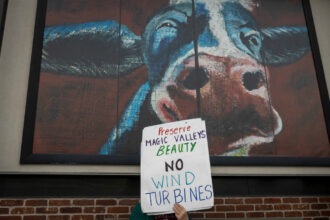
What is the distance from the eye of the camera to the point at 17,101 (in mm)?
3127

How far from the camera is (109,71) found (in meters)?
3.41

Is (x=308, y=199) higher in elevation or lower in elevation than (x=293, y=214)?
higher

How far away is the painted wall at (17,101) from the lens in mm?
2965

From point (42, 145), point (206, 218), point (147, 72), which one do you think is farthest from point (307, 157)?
point (42, 145)

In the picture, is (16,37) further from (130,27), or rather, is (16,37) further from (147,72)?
(147,72)

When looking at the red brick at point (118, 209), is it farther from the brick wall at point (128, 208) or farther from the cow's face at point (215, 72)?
the cow's face at point (215, 72)

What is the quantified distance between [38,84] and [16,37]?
629 millimetres

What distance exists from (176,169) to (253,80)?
1.90m

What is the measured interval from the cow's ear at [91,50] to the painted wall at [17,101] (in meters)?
0.23

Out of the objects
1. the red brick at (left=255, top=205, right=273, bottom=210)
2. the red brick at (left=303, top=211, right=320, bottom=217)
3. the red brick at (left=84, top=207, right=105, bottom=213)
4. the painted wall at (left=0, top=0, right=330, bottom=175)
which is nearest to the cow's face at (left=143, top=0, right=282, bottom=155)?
the painted wall at (left=0, top=0, right=330, bottom=175)

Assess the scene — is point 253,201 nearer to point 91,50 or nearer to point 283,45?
point 283,45

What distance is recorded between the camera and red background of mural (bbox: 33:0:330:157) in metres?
3.12

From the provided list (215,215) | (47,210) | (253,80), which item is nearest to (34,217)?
(47,210)

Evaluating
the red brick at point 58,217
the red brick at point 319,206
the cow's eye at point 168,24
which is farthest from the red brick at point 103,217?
the cow's eye at point 168,24
